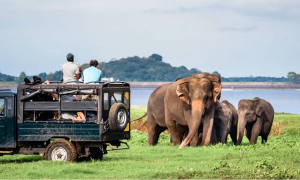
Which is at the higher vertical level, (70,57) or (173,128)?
(70,57)

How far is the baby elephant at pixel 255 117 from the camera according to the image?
31047 mm

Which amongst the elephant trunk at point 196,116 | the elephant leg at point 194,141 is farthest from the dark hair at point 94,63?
the elephant leg at point 194,141

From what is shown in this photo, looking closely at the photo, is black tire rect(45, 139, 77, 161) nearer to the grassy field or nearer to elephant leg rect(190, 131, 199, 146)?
the grassy field

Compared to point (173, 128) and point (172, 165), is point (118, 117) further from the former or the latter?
point (173, 128)

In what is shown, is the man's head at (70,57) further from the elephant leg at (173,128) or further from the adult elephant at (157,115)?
the adult elephant at (157,115)

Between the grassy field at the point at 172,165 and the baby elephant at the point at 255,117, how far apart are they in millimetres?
8099

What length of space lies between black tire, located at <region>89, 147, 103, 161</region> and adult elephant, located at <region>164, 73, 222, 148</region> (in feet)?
12.8

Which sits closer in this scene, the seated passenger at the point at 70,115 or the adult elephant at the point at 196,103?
the seated passenger at the point at 70,115

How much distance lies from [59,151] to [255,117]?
14.6m

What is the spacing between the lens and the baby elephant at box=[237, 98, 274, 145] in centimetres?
3105

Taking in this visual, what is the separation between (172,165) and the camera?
59.2 feet

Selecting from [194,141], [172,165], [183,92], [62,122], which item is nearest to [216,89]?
[183,92]

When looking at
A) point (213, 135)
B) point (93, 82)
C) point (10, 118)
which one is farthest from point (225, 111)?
point (10, 118)

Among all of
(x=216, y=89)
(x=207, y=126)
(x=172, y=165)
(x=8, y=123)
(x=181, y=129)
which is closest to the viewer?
(x=172, y=165)
